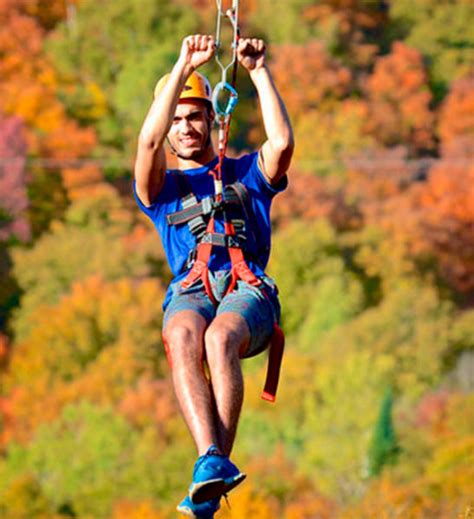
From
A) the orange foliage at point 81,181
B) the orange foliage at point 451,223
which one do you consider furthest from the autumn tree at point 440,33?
the orange foliage at point 81,181

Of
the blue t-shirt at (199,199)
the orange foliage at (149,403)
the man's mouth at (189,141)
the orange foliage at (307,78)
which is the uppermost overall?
the orange foliage at (307,78)

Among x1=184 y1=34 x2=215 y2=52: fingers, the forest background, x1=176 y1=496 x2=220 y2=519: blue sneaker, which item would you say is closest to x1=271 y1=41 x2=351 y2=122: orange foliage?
the forest background

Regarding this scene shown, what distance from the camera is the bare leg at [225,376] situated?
24.2 feet

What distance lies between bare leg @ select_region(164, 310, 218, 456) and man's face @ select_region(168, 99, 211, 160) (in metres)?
0.93

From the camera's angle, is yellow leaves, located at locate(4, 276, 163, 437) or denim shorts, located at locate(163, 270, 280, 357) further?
yellow leaves, located at locate(4, 276, 163, 437)

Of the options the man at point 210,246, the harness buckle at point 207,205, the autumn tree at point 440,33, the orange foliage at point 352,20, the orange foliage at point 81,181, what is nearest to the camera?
the man at point 210,246

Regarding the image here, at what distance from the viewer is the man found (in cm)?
739

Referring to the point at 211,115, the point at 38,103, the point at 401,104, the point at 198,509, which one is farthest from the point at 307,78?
the point at 198,509

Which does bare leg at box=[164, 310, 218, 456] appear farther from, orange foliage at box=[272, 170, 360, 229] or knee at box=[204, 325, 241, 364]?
orange foliage at box=[272, 170, 360, 229]

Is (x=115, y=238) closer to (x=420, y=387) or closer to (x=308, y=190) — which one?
(x=308, y=190)

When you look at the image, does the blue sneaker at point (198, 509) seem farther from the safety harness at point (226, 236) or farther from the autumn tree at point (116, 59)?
the autumn tree at point (116, 59)

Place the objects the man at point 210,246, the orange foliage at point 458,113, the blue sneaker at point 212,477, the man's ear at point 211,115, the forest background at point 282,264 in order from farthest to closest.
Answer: the orange foliage at point 458,113 < the forest background at point 282,264 < the man's ear at point 211,115 < the man at point 210,246 < the blue sneaker at point 212,477

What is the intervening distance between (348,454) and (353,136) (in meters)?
22.2

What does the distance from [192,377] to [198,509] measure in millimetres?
591
